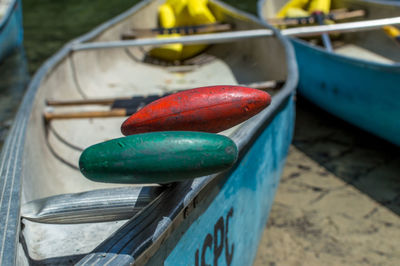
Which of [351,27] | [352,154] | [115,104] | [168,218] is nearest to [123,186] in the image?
[115,104]

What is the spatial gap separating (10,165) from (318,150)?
2.71 metres

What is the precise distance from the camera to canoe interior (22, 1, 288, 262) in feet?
5.90

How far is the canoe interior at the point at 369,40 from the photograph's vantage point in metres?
4.46

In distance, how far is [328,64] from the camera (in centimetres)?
368

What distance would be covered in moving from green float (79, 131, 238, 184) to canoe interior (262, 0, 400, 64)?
3.81 meters

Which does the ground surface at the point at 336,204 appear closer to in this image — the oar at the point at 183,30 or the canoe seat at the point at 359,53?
the canoe seat at the point at 359,53

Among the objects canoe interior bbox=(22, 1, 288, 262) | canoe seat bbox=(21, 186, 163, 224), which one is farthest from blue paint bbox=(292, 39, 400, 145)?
canoe seat bbox=(21, 186, 163, 224)

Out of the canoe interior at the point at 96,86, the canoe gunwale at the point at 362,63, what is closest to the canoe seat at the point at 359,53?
the canoe gunwale at the point at 362,63

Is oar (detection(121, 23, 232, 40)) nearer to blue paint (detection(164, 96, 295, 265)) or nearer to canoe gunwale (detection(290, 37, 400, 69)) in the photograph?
canoe gunwale (detection(290, 37, 400, 69))

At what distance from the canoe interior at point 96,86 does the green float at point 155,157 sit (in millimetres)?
744

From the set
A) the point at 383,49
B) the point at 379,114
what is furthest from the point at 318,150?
the point at 383,49

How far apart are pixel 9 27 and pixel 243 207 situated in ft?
19.8

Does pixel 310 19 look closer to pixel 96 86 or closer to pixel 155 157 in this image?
pixel 96 86

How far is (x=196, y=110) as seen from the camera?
1151 mm
